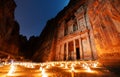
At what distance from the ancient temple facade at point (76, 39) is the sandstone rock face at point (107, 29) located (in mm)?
4706

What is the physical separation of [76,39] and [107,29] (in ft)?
29.1

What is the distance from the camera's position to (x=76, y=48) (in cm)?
1998

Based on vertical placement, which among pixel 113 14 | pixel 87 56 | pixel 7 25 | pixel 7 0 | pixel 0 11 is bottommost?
pixel 87 56

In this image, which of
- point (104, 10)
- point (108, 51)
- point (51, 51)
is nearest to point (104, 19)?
point (104, 10)

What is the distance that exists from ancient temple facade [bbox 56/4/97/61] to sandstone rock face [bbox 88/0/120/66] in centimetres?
471

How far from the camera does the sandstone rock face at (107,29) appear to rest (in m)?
9.10

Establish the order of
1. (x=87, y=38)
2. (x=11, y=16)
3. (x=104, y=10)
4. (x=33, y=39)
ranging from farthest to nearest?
(x=33, y=39)
(x=11, y=16)
(x=87, y=38)
(x=104, y=10)

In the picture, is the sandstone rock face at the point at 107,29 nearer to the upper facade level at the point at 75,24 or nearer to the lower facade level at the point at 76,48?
the lower facade level at the point at 76,48

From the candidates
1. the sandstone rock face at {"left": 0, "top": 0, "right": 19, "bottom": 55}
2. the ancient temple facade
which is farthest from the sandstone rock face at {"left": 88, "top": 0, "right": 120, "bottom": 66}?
the sandstone rock face at {"left": 0, "top": 0, "right": 19, "bottom": 55}

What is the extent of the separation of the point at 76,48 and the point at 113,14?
11.0 m

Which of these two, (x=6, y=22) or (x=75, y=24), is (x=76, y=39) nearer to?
(x=75, y=24)

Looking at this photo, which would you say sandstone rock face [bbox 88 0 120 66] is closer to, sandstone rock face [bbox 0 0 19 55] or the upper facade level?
the upper facade level

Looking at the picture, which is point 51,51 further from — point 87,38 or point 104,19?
point 104,19


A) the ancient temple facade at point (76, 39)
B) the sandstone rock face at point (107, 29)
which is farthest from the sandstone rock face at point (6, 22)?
the sandstone rock face at point (107, 29)
